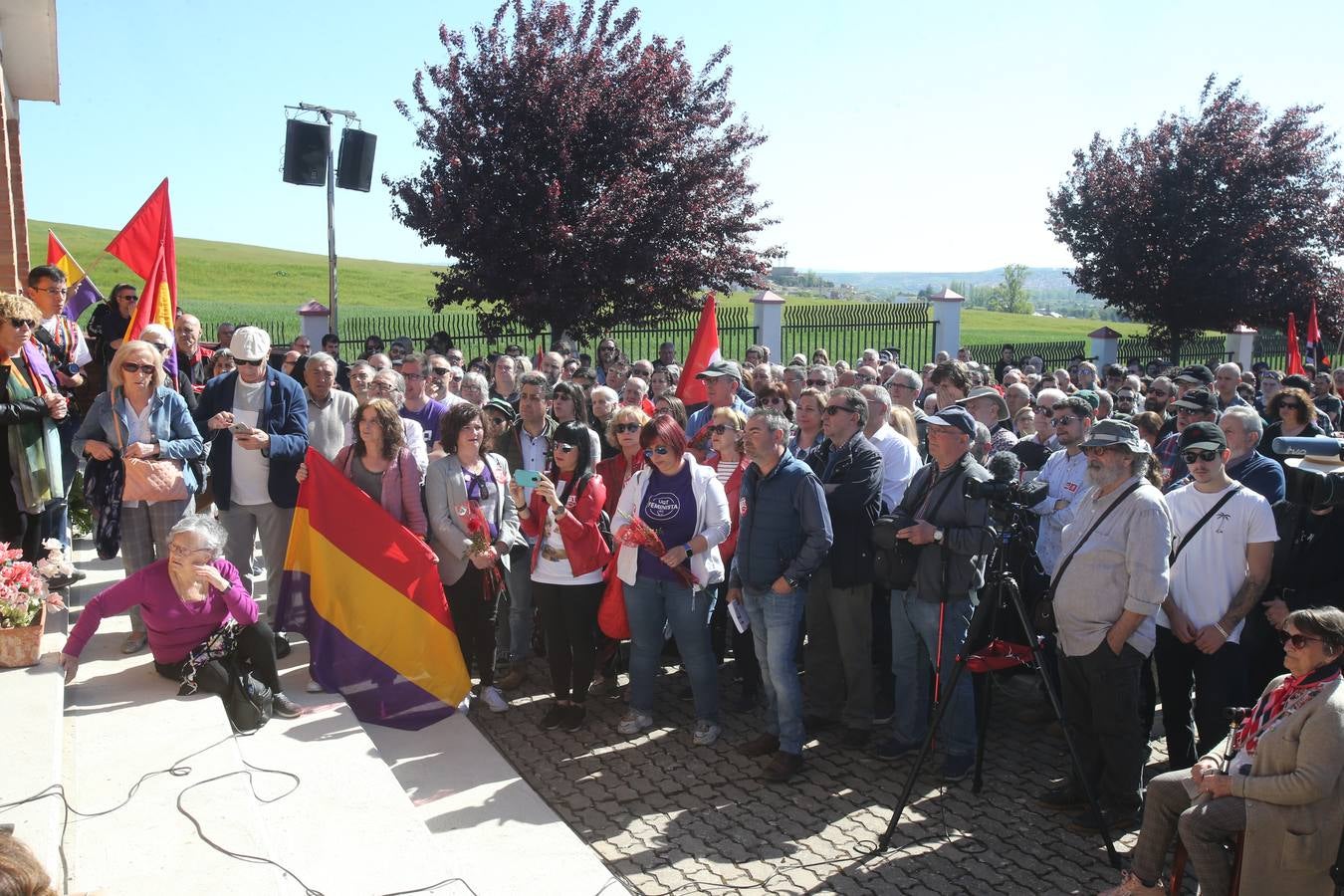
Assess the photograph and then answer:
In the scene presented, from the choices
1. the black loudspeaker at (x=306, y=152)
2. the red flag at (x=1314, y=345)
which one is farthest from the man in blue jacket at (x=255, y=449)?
the red flag at (x=1314, y=345)

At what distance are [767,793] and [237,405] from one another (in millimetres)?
4025

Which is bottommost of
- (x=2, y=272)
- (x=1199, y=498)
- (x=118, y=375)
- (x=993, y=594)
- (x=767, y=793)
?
(x=767, y=793)

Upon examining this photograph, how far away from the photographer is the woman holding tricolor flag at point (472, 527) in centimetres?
655

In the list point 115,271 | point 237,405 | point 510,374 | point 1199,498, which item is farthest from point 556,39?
point 115,271

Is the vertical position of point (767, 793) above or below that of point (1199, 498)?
below

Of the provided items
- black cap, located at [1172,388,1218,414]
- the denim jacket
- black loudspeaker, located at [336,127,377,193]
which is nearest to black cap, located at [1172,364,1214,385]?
black cap, located at [1172,388,1218,414]

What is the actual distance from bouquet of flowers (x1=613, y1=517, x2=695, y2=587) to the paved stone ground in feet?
3.34

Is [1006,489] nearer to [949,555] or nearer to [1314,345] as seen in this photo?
[949,555]

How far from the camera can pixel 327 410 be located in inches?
288

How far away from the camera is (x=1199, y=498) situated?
214 inches

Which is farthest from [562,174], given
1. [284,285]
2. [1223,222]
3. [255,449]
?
[284,285]

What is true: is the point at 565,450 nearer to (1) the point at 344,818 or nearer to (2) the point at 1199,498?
(1) the point at 344,818

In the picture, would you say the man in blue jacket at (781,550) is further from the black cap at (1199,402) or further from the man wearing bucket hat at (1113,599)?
the black cap at (1199,402)

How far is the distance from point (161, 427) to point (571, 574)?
2.56 m
